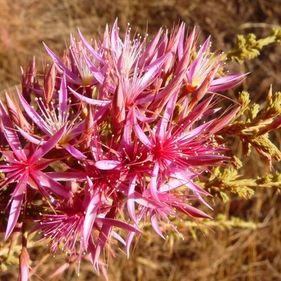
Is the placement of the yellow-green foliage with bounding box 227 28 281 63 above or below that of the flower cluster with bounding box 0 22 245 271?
above

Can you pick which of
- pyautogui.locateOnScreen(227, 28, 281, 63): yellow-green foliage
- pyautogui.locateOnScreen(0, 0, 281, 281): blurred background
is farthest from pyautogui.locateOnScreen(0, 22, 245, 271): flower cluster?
pyautogui.locateOnScreen(0, 0, 281, 281): blurred background

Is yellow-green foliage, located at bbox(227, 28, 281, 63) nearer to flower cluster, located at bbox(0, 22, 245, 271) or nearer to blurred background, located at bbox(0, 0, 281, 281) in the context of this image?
flower cluster, located at bbox(0, 22, 245, 271)

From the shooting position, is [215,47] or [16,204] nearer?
[16,204]

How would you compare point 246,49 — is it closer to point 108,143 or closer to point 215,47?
point 108,143

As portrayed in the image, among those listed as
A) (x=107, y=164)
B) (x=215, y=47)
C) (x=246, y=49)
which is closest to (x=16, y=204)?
(x=107, y=164)

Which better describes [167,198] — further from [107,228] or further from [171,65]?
[171,65]

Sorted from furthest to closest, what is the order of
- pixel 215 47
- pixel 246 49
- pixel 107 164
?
1. pixel 215 47
2. pixel 246 49
3. pixel 107 164
